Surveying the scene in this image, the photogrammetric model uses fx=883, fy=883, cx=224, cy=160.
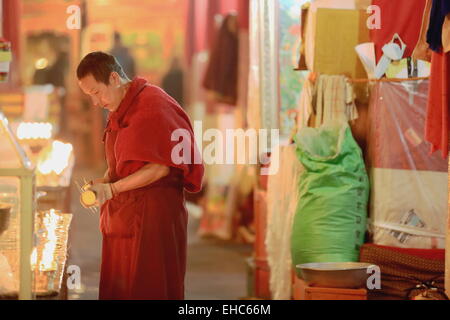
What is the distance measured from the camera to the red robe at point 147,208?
4.08 metres

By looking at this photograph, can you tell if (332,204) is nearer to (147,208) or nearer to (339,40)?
(339,40)

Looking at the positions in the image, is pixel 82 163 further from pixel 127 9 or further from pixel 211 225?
pixel 211 225

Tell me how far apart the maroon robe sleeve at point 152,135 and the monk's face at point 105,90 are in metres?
0.11

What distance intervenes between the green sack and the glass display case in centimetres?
244

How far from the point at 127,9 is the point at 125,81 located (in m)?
13.6

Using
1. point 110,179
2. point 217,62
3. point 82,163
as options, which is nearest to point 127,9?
point 82,163

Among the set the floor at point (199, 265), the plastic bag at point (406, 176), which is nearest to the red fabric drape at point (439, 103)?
the plastic bag at point (406, 176)

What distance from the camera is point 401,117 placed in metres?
5.52

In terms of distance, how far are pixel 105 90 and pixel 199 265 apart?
4302 mm

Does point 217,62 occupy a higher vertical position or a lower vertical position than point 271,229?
higher

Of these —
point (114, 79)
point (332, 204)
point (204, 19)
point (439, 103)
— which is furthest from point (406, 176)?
point (204, 19)

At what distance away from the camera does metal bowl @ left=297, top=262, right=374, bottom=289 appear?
5121 millimetres

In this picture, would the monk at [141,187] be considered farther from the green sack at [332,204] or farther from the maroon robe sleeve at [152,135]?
the green sack at [332,204]

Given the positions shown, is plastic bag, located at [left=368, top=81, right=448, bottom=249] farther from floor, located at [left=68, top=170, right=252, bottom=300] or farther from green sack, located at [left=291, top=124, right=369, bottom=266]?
floor, located at [left=68, top=170, right=252, bottom=300]
